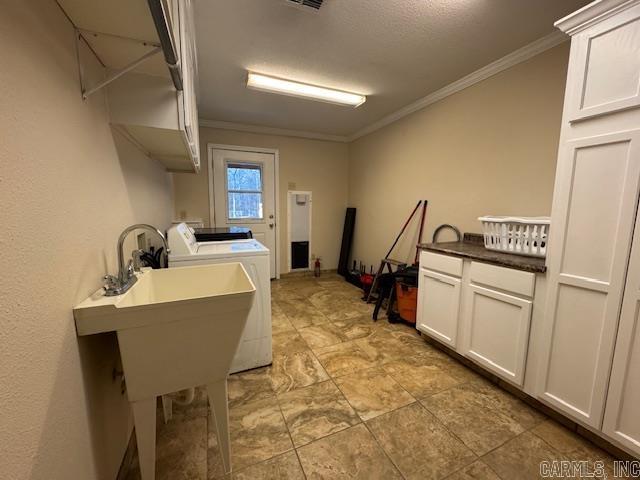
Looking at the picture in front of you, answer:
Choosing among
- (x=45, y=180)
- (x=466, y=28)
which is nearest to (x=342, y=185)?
(x=466, y=28)

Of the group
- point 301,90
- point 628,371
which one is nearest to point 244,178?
point 301,90

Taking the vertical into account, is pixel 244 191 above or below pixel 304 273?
above

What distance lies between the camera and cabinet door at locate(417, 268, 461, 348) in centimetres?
200

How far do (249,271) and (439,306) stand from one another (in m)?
1.54

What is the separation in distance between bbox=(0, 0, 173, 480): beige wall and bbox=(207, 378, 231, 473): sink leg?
1.31 feet

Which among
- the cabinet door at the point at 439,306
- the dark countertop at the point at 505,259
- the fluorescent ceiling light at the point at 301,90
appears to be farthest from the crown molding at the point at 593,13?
the fluorescent ceiling light at the point at 301,90

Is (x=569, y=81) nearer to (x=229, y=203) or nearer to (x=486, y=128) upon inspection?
(x=486, y=128)

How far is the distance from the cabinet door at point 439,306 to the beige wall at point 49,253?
211 cm

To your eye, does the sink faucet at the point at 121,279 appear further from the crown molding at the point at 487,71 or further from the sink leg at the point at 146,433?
Result: the crown molding at the point at 487,71

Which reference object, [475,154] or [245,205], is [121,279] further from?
[245,205]

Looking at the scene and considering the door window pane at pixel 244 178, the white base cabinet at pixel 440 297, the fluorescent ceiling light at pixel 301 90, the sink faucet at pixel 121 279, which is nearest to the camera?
the sink faucet at pixel 121 279

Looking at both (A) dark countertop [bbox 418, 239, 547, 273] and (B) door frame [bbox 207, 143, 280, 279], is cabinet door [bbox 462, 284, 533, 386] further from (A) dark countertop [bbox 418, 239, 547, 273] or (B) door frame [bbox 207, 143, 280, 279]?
(B) door frame [bbox 207, 143, 280, 279]

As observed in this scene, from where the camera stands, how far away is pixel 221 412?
45.4 inches

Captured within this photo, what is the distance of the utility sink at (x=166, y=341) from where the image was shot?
0.89 meters
